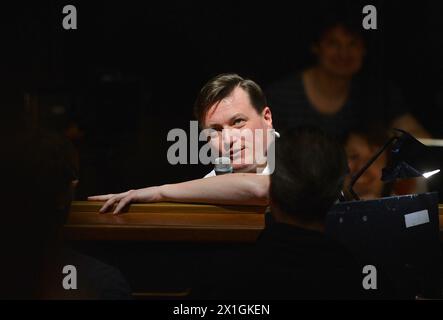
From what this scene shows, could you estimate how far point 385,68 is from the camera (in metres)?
4.15

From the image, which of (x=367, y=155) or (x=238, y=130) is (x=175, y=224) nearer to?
(x=238, y=130)

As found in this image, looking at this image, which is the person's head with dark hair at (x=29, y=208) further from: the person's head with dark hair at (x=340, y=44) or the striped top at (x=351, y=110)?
the person's head with dark hair at (x=340, y=44)

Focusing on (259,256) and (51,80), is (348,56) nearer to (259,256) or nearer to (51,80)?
(51,80)

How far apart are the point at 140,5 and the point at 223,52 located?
0.70 meters

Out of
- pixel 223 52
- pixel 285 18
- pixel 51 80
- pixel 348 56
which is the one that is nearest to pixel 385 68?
pixel 348 56

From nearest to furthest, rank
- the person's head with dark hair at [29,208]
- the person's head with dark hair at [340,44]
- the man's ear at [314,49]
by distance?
the person's head with dark hair at [29,208]
the person's head with dark hair at [340,44]
the man's ear at [314,49]

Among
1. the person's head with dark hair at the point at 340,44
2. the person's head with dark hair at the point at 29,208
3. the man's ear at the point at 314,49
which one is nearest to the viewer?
the person's head with dark hair at the point at 29,208

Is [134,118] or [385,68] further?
[134,118]

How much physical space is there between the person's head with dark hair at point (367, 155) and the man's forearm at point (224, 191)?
0.87 metres

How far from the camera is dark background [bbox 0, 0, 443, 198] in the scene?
4105 millimetres

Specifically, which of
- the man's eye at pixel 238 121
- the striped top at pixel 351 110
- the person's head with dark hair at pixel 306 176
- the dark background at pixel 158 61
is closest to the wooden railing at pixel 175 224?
the person's head with dark hair at pixel 306 176

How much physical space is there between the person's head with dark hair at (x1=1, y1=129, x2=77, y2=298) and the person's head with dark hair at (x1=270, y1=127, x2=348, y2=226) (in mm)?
602

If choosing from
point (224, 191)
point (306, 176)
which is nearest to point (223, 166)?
point (224, 191)

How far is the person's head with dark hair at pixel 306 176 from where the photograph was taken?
1592mm
